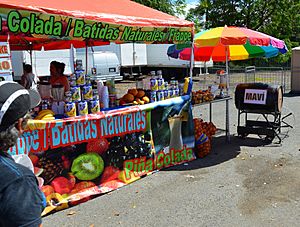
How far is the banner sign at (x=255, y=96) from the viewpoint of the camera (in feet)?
25.3

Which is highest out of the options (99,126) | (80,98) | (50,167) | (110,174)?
(80,98)

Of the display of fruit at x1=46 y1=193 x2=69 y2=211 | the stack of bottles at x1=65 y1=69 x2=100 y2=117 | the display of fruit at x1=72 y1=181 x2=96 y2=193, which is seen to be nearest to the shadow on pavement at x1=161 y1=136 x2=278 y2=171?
the display of fruit at x1=72 y1=181 x2=96 y2=193

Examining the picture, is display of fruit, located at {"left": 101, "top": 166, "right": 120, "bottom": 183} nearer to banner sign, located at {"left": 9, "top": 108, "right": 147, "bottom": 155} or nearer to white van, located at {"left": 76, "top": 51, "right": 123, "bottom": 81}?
banner sign, located at {"left": 9, "top": 108, "right": 147, "bottom": 155}

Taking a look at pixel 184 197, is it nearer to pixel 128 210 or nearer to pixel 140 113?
pixel 128 210

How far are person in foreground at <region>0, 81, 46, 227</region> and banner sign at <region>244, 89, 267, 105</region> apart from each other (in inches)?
262

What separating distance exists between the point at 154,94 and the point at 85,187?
6.81 feet

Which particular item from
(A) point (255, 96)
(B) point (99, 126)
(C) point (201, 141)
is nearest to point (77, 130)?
(B) point (99, 126)

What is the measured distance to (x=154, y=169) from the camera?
6.26m

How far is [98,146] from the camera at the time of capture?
5367mm

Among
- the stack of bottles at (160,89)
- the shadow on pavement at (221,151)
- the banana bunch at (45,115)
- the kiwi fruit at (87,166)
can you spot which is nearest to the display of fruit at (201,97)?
the stack of bottles at (160,89)

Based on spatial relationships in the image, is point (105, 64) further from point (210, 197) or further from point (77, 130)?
point (210, 197)

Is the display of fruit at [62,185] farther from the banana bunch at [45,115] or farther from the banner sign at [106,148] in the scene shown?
the banana bunch at [45,115]

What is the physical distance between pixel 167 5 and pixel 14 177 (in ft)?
84.0

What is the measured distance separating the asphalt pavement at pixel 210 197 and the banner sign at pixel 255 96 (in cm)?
109
